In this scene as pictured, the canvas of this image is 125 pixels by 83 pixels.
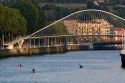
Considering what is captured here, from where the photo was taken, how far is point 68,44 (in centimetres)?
16425

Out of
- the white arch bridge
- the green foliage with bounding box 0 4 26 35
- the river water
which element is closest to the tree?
the green foliage with bounding box 0 4 26 35

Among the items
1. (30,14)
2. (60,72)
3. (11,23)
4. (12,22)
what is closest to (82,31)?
(30,14)

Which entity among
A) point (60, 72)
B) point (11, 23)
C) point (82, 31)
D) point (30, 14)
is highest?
point (30, 14)

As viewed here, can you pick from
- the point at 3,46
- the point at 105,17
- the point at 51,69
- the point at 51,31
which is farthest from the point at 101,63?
the point at 105,17

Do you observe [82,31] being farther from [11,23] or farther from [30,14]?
[11,23]

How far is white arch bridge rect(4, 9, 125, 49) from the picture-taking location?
155 metres

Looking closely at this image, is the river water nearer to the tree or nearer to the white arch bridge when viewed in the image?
the tree

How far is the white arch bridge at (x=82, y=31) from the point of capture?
509 feet

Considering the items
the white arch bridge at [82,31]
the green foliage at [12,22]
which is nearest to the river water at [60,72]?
the green foliage at [12,22]

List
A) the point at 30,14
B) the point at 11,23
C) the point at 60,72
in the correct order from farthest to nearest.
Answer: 1. the point at 30,14
2. the point at 11,23
3. the point at 60,72

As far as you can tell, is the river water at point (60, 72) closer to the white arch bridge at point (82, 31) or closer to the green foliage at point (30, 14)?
the green foliage at point (30, 14)

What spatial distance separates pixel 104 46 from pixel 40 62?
61.0 m

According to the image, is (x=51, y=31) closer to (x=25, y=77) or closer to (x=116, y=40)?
(x=116, y=40)

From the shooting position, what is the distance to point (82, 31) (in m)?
169
